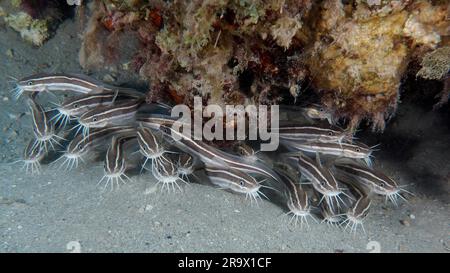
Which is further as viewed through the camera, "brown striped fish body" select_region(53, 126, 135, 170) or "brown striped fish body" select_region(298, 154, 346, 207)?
"brown striped fish body" select_region(53, 126, 135, 170)

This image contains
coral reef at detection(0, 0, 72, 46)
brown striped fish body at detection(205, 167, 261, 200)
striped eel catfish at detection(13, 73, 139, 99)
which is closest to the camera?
brown striped fish body at detection(205, 167, 261, 200)

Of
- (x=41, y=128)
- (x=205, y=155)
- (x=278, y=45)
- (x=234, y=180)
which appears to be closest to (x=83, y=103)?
(x=41, y=128)

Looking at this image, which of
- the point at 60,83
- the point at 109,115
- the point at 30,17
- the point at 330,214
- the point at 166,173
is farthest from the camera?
the point at 30,17

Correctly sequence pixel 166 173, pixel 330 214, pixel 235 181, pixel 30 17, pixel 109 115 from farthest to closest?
pixel 30 17, pixel 109 115, pixel 235 181, pixel 330 214, pixel 166 173

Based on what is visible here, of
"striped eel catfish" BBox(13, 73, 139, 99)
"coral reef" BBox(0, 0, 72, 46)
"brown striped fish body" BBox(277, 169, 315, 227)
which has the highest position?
"coral reef" BBox(0, 0, 72, 46)

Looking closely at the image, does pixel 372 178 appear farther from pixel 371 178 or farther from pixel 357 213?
pixel 357 213

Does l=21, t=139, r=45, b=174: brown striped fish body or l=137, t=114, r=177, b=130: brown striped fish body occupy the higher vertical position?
l=137, t=114, r=177, b=130: brown striped fish body

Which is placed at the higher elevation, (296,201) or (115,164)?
(115,164)

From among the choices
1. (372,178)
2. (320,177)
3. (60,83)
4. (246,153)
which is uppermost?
(60,83)

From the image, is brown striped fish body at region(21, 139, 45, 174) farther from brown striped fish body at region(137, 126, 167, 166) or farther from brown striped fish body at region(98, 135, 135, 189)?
brown striped fish body at region(137, 126, 167, 166)

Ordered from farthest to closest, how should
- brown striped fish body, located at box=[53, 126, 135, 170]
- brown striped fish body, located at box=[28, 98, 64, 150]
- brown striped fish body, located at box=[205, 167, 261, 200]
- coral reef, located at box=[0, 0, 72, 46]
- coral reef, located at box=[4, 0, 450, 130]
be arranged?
coral reef, located at box=[0, 0, 72, 46]
brown striped fish body, located at box=[28, 98, 64, 150]
brown striped fish body, located at box=[53, 126, 135, 170]
brown striped fish body, located at box=[205, 167, 261, 200]
coral reef, located at box=[4, 0, 450, 130]

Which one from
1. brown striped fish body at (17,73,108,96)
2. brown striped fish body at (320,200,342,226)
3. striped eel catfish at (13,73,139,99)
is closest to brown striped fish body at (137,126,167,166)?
striped eel catfish at (13,73,139,99)

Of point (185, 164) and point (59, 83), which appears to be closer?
point (185, 164)
